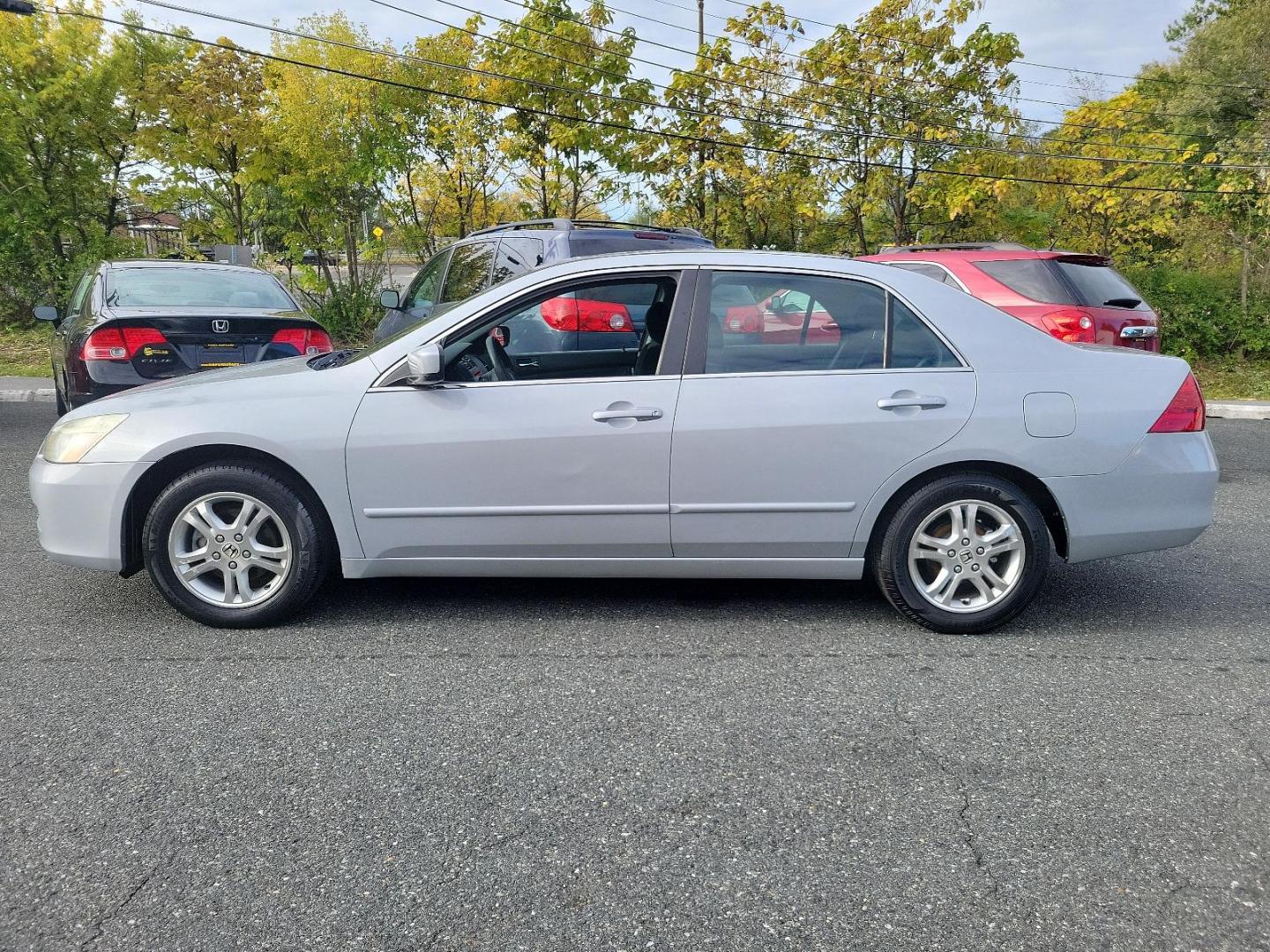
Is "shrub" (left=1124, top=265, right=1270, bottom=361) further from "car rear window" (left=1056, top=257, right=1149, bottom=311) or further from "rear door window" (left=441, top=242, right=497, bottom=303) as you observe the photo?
"rear door window" (left=441, top=242, right=497, bottom=303)

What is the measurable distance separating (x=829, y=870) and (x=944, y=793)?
57 cm

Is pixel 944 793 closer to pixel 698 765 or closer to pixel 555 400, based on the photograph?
pixel 698 765

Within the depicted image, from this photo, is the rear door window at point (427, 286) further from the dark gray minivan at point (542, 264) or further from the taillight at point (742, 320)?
the taillight at point (742, 320)

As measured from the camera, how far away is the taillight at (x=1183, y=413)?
13.7 ft

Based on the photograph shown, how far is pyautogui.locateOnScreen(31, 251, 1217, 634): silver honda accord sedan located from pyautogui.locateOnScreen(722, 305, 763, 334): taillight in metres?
0.01

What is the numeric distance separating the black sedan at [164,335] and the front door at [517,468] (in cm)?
312

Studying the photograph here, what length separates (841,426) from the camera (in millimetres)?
4090

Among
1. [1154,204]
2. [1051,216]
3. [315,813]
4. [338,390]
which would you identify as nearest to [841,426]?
[338,390]

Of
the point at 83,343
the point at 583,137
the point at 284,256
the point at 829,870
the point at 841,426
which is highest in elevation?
the point at 583,137

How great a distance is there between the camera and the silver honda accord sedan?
162 inches

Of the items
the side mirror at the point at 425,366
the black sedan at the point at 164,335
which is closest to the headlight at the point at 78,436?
the side mirror at the point at 425,366

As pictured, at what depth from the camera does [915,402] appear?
412 cm

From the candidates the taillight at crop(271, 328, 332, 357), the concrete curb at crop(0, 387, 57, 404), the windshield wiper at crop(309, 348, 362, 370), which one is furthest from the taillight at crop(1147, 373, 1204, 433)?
the concrete curb at crop(0, 387, 57, 404)

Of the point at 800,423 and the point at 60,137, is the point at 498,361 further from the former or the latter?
the point at 60,137
